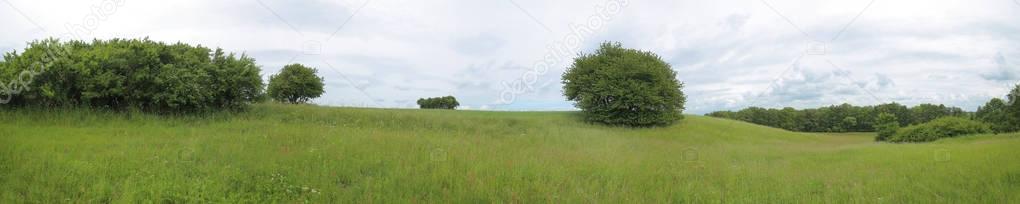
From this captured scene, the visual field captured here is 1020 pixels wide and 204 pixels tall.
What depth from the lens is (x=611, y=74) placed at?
1292 inches

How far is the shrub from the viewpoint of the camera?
3219 centimetres

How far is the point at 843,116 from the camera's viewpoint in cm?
7056

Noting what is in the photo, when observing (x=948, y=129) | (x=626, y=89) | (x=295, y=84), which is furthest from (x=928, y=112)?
(x=295, y=84)

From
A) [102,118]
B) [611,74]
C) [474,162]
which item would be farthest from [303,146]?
[611,74]

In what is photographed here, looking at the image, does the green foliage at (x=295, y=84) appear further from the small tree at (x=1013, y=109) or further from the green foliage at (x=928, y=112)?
the green foliage at (x=928, y=112)

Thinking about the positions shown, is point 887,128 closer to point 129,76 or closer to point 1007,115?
point 1007,115

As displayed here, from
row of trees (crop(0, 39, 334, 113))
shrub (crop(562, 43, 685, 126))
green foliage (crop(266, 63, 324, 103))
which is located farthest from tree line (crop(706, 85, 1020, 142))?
green foliage (crop(266, 63, 324, 103))

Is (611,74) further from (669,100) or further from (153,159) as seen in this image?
(153,159)

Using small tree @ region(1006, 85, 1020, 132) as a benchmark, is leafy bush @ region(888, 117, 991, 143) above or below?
below

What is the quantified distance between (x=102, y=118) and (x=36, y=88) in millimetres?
2426

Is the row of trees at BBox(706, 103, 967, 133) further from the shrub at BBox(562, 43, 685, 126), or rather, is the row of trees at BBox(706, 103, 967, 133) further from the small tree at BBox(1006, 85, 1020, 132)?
the shrub at BBox(562, 43, 685, 126)

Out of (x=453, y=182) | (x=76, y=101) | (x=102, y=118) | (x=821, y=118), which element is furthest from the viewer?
(x=821, y=118)

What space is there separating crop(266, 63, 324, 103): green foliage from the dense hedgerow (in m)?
21.4

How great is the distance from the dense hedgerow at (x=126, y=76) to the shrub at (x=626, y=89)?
21299 millimetres
